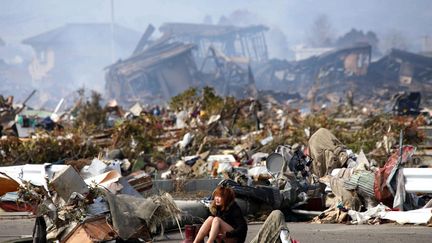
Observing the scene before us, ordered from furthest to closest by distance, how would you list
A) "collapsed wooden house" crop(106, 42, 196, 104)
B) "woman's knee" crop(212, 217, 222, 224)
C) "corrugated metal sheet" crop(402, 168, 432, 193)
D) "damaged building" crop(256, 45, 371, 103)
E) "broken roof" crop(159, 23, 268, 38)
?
"broken roof" crop(159, 23, 268, 38) < "collapsed wooden house" crop(106, 42, 196, 104) < "damaged building" crop(256, 45, 371, 103) < "corrugated metal sheet" crop(402, 168, 432, 193) < "woman's knee" crop(212, 217, 222, 224)

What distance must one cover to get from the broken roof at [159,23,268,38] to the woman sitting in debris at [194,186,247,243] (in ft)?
545

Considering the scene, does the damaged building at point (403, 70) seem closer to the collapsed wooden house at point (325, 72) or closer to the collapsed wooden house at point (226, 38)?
the collapsed wooden house at point (325, 72)

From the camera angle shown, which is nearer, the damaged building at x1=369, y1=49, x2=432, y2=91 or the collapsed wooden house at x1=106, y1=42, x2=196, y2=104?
the damaged building at x1=369, y1=49, x2=432, y2=91

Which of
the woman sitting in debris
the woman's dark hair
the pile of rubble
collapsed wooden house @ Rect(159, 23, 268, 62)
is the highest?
the woman's dark hair

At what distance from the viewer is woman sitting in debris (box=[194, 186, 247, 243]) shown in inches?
291

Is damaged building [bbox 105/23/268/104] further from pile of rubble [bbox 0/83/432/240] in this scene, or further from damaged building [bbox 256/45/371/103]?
pile of rubble [bbox 0/83/432/240]

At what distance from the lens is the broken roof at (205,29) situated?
175 meters

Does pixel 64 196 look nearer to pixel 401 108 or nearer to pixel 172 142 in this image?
pixel 172 142

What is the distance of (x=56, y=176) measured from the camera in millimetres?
8867

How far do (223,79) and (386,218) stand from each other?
429ft

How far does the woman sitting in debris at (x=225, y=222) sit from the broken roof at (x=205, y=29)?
166042mm

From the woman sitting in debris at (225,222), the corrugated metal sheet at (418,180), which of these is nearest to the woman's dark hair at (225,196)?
the woman sitting in debris at (225,222)

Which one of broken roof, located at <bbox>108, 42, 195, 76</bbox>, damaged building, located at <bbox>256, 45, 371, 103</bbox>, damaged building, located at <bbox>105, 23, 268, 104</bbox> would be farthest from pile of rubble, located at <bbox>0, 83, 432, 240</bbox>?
broken roof, located at <bbox>108, 42, 195, 76</bbox>

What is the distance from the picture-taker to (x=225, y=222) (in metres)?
7.44
